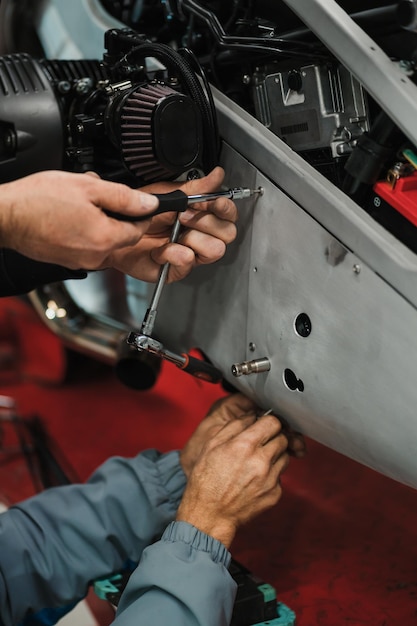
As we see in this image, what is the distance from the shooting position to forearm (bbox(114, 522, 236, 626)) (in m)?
0.89

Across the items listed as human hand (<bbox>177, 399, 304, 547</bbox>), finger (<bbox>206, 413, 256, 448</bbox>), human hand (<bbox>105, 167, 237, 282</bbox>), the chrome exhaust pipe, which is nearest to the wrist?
human hand (<bbox>177, 399, 304, 547</bbox>)

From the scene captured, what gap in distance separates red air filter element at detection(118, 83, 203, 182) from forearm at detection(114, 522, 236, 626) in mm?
475

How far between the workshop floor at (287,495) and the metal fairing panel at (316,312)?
0.32 metres

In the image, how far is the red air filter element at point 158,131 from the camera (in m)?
0.87

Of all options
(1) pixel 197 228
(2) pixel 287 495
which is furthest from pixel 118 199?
(2) pixel 287 495

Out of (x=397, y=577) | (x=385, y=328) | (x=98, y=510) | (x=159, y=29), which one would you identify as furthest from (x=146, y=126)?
(x=397, y=577)

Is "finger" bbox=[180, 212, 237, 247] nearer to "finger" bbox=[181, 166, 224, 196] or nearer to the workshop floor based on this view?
"finger" bbox=[181, 166, 224, 196]

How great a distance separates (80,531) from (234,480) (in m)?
0.31

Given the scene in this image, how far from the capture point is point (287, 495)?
4.85 ft

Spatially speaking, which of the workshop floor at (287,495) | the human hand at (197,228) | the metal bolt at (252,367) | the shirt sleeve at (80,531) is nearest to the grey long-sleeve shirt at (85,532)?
the shirt sleeve at (80,531)

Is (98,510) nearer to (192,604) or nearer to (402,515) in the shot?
(192,604)

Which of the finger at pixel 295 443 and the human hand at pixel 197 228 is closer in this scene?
the human hand at pixel 197 228

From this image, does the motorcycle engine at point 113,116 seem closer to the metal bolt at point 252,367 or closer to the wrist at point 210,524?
the metal bolt at point 252,367

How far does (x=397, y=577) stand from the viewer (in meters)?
1.18
